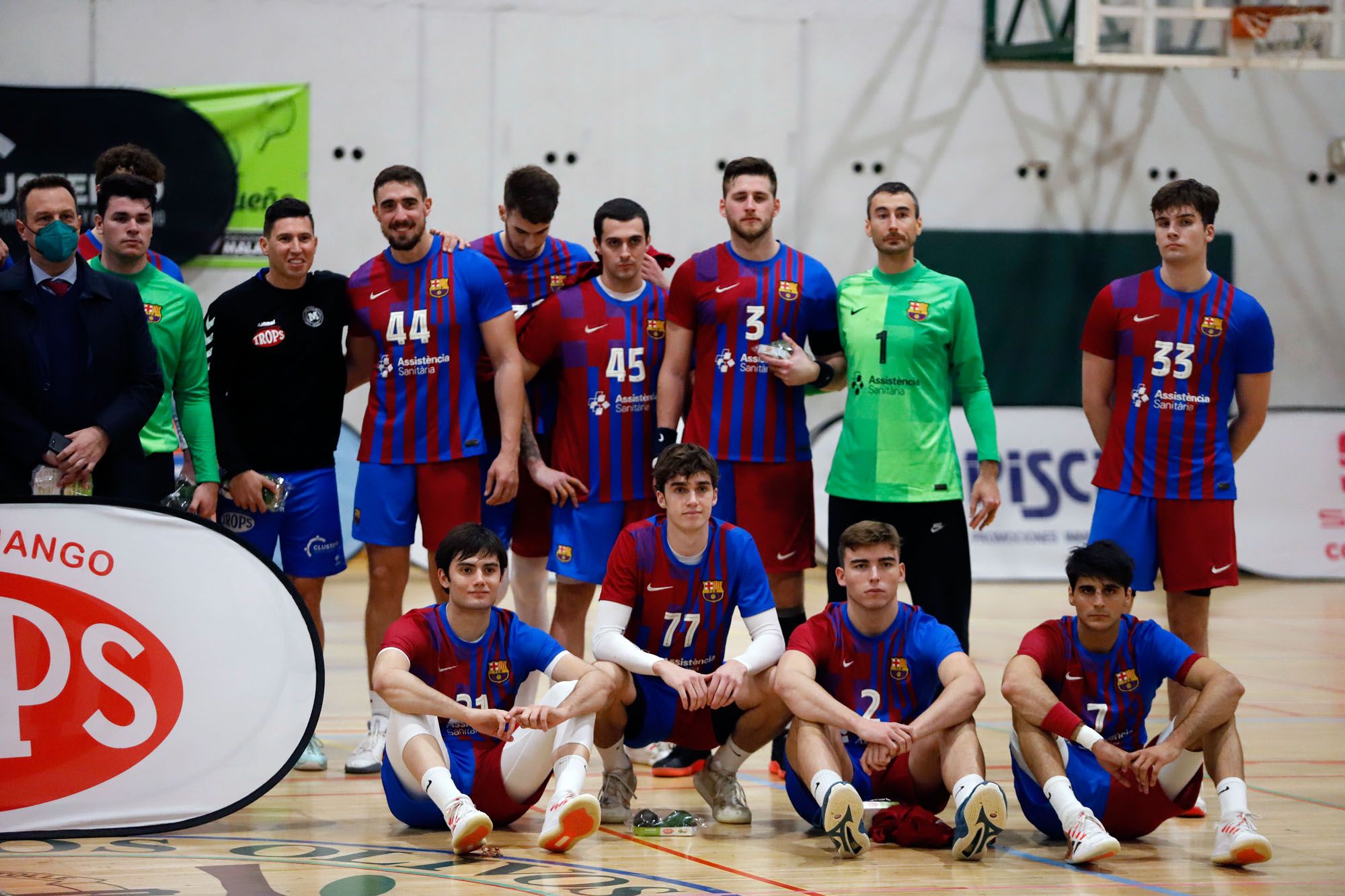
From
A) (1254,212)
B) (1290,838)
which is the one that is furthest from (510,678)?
(1254,212)

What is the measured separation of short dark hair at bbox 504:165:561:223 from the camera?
20.1 ft

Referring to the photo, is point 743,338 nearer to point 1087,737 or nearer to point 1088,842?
point 1087,737

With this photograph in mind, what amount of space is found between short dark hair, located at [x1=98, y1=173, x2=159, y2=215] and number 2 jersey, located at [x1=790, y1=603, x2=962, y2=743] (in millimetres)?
2813

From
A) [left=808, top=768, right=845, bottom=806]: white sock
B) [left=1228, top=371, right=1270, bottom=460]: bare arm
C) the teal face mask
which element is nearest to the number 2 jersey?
[left=808, top=768, right=845, bottom=806]: white sock

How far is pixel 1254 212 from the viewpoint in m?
13.5

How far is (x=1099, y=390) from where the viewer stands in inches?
231

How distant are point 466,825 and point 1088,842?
1.79m

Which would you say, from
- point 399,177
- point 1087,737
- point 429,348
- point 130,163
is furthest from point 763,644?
point 130,163

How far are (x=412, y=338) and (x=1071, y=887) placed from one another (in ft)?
10.4

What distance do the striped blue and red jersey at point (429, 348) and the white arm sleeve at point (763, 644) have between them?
141cm

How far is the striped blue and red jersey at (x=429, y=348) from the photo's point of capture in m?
5.90

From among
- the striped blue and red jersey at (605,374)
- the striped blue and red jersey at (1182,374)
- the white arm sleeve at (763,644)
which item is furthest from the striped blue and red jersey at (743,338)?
the striped blue and red jersey at (1182,374)

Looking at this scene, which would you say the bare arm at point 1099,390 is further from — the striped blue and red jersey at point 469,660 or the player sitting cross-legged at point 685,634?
the striped blue and red jersey at point 469,660

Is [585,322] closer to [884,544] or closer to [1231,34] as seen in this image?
[884,544]
